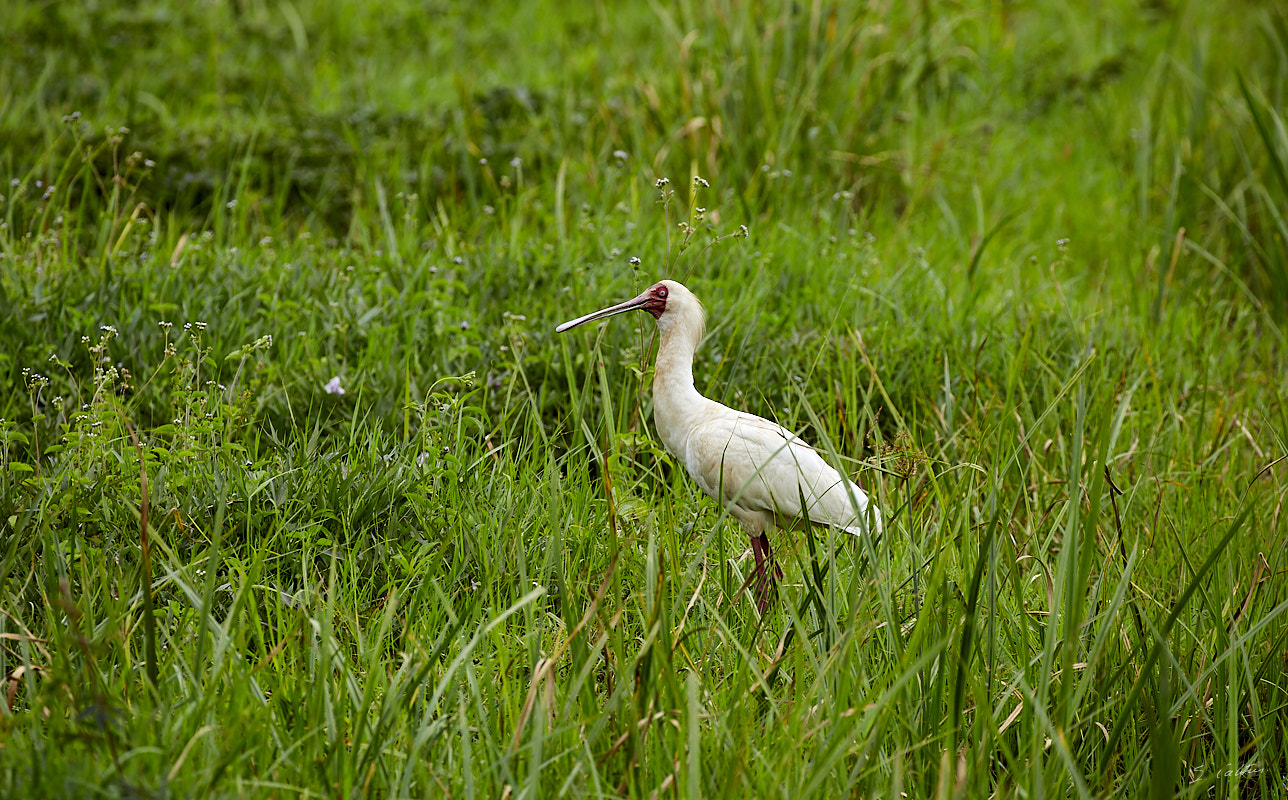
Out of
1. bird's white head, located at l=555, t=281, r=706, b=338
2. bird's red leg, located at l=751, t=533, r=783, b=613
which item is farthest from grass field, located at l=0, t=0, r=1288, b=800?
bird's white head, located at l=555, t=281, r=706, b=338

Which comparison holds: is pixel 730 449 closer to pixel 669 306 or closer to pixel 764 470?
pixel 764 470

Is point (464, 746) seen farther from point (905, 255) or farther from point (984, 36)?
point (984, 36)

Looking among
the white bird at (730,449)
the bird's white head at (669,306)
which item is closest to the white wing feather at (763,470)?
the white bird at (730,449)

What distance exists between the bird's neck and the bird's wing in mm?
63

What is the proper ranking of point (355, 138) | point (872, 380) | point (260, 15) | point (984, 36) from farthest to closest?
point (984, 36) < point (260, 15) < point (355, 138) < point (872, 380)

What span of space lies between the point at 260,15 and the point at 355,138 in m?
3.04

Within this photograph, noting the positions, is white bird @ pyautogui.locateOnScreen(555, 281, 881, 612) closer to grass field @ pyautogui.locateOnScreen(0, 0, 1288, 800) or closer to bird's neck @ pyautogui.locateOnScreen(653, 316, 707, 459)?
bird's neck @ pyautogui.locateOnScreen(653, 316, 707, 459)

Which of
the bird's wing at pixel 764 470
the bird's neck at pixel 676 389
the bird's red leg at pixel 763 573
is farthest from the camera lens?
the bird's neck at pixel 676 389

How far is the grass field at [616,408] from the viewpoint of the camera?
7.77 feet

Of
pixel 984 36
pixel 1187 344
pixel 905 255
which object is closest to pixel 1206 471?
pixel 1187 344

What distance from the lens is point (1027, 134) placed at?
7590mm

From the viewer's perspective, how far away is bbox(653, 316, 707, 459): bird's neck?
3.42 m

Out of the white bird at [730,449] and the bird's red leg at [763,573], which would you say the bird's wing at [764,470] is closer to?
the white bird at [730,449]

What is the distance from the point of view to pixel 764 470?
3311 mm
